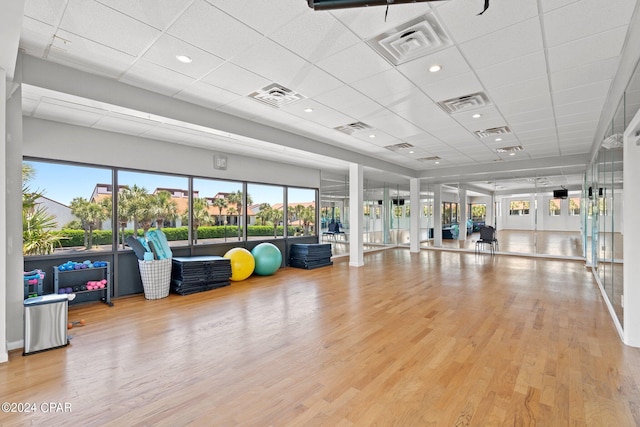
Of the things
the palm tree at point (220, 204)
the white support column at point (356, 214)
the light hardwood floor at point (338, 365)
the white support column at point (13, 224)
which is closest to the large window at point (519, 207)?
the white support column at point (356, 214)

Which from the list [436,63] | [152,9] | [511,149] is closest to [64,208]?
[152,9]

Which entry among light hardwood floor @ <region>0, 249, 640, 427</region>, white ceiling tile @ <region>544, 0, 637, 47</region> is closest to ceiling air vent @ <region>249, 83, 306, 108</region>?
white ceiling tile @ <region>544, 0, 637, 47</region>

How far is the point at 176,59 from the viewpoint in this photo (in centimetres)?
321

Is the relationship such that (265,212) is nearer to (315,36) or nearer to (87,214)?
(87,214)

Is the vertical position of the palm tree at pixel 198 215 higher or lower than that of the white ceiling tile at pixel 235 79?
lower

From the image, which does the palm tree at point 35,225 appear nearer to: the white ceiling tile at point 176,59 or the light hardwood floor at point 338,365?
the light hardwood floor at point 338,365

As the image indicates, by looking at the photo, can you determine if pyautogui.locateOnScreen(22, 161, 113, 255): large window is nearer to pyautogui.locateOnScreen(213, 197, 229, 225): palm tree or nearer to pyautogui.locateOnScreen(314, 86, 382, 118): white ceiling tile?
pyautogui.locateOnScreen(213, 197, 229, 225): palm tree

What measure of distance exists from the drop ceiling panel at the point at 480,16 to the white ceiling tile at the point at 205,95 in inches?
111

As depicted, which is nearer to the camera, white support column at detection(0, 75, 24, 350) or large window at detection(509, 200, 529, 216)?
white support column at detection(0, 75, 24, 350)

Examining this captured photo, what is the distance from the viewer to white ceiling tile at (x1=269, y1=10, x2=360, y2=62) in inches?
102

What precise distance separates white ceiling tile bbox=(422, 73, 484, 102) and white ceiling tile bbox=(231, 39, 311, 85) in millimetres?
1767

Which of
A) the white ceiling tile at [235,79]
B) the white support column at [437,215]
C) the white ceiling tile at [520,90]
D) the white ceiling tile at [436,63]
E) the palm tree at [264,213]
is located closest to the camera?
the white ceiling tile at [436,63]

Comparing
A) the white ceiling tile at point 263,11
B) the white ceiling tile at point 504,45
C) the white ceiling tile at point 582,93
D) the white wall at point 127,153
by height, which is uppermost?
the white ceiling tile at point 263,11

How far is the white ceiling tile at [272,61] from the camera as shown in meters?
3.01
